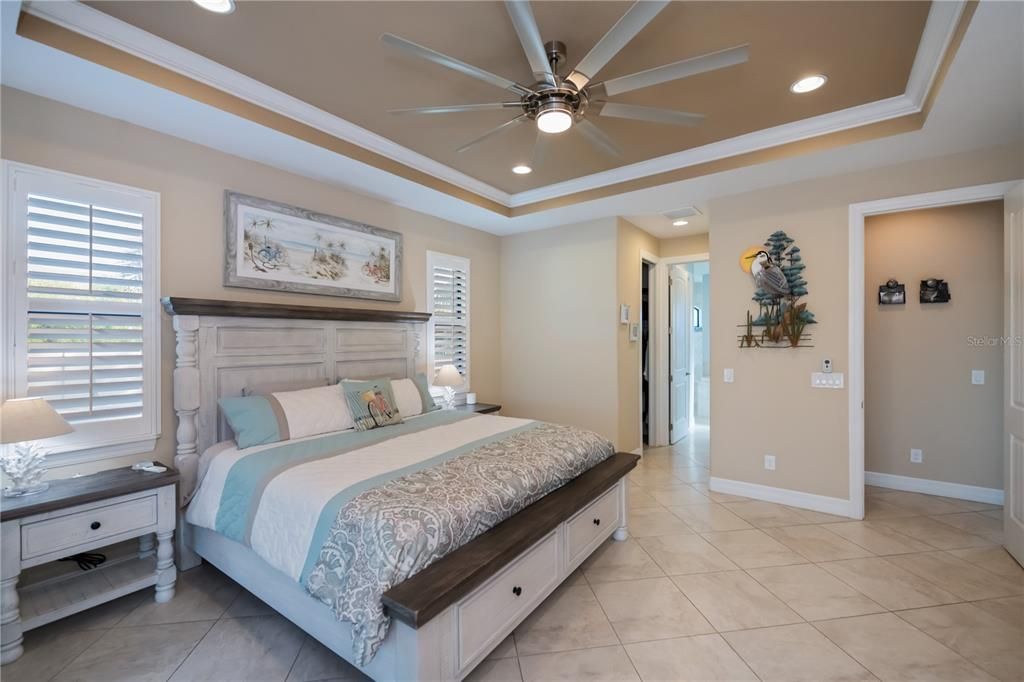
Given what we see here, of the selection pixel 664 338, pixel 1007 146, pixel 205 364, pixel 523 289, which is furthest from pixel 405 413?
pixel 1007 146

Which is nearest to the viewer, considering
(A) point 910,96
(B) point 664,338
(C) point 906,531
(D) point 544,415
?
(A) point 910,96

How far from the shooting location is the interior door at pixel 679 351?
5770 millimetres

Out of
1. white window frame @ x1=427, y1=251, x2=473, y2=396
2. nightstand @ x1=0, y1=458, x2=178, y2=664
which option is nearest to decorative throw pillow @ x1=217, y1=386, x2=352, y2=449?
nightstand @ x1=0, y1=458, x2=178, y2=664

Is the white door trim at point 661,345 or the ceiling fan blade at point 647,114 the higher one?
the ceiling fan blade at point 647,114

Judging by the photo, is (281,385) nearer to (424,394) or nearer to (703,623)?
(424,394)

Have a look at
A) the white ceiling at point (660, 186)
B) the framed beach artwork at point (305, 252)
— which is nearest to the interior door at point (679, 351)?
the white ceiling at point (660, 186)

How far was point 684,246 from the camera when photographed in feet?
18.2

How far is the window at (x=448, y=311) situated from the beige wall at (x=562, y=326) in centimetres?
66

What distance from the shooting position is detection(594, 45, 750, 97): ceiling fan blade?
1807 millimetres

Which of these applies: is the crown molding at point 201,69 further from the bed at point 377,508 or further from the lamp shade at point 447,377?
the lamp shade at point 447,377

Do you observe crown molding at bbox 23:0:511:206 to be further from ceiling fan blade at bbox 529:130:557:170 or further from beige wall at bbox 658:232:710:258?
beige wall at bbox 658:232:710:258

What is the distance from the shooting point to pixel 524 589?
2.10 meters

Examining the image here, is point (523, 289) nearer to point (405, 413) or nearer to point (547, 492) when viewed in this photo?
point (405, 413)

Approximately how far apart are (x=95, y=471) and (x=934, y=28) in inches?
190
